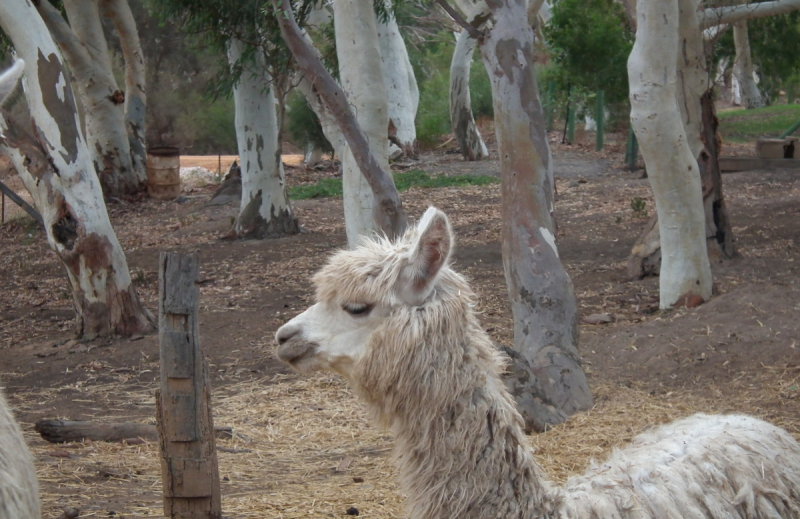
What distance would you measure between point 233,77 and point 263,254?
2.79 metres

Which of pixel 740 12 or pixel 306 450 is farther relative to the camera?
pixel 740 12

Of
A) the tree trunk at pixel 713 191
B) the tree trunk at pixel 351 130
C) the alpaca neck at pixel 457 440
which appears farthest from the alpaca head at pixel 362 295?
the tree trunk at pixel 713 191

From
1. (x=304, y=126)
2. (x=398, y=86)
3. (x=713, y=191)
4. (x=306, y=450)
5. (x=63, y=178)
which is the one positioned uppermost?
(x=398, y=86)

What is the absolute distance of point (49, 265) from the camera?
48.3 feet

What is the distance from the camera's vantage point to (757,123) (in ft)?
87.2

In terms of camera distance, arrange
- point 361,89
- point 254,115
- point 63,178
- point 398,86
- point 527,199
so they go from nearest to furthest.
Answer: point 527,199 → point 361,89 → point 63,178 → point 254,115 → point 398,86

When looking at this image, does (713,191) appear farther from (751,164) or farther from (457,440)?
(457,440)

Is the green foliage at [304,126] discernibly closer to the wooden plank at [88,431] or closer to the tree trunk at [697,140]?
the tree trunk at [697,140]

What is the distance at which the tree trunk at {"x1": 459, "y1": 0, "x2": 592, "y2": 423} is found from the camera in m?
6.64

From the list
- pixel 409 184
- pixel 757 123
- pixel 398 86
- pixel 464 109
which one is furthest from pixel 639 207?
pixel 757 123

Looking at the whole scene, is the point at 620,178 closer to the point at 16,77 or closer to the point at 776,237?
the point at 776,237

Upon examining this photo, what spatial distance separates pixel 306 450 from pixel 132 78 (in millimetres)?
18460

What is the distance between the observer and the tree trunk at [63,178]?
29.4 ft

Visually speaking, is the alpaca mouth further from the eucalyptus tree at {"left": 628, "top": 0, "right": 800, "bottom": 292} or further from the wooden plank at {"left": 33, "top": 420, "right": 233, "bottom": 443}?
the eucalyptus tree at {"left": 628, "top": 0, "right": 800, "bottom": 292}
